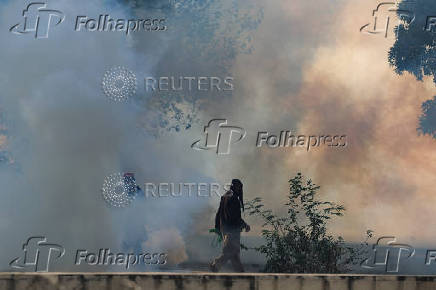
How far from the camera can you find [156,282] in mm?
9961

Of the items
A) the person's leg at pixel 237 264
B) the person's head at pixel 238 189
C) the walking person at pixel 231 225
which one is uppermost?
the person's head at pixel 238 189

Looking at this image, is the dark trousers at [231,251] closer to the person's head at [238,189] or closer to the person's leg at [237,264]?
the person's leg at [237,264]

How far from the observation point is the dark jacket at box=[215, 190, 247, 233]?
17094mm

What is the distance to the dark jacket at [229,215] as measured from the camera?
17094mm

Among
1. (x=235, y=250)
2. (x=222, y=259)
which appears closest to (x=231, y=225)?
(x=235, y=250)

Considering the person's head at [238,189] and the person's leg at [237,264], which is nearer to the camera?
the person's leg at [237,264]

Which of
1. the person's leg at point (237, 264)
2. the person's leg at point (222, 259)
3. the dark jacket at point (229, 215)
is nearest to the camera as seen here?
the person's leg at point (237, 264)

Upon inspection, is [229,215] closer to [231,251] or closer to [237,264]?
[231,251]

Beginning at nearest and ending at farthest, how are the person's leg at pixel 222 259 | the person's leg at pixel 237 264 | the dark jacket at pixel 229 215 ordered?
1. the person's leg at pixel 237 264
2. the person's leg at pixel 222 259
3. the dark jacket at pixel 229 215

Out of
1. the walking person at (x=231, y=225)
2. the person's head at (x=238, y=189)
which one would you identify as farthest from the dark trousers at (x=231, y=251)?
the person's head at (x=238, y=189)

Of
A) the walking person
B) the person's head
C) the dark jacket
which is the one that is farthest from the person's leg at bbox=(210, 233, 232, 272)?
the person's head

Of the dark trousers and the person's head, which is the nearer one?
the dark trousers

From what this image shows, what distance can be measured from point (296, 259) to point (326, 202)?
1684 millimetres

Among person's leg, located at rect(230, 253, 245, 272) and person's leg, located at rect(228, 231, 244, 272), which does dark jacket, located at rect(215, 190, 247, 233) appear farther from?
person's leg, located at rect(230, 253, 245, 272)
